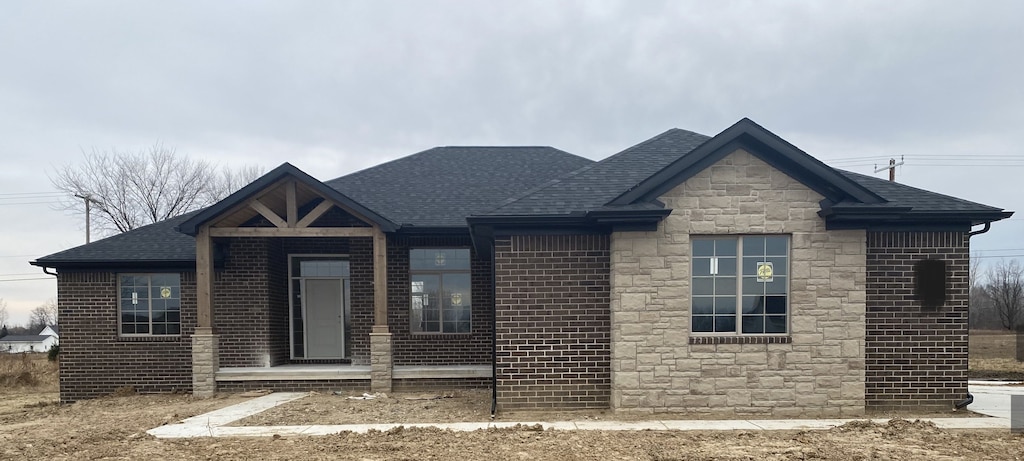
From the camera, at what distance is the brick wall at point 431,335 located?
11703 mm

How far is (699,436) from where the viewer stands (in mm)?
6898

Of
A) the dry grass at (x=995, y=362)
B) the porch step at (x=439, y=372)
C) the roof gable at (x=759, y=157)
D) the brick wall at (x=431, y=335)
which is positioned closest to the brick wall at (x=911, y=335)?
the roof gable at (x=759, y=157)

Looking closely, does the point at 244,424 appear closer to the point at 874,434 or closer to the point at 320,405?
the point at 320,405

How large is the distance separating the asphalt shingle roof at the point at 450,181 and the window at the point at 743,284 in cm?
448

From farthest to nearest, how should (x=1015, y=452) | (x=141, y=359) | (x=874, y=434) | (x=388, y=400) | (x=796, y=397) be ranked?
1. (x=141, y=359)
2. (x=388, y=400)
3. (x=796, y=397)
4. (x=874, y=434)
5. (x=1015, y=452)

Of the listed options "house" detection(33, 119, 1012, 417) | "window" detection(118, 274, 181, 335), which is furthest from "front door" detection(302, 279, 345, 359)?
"house" detection(33, 119, 1012, 417)

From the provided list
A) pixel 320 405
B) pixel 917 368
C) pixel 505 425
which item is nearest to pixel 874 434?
pixel 917 368

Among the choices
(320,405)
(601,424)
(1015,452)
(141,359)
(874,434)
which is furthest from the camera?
(141,359)

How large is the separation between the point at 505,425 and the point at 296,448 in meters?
2.77

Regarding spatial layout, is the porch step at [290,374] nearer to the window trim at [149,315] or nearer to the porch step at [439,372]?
the porch step at [439,372]

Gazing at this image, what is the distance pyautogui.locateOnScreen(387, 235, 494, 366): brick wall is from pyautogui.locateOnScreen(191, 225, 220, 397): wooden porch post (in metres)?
3.53

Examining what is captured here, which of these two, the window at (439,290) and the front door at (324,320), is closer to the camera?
the window at (439,290)

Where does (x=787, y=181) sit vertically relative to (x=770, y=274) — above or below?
above

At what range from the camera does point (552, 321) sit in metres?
8.38
